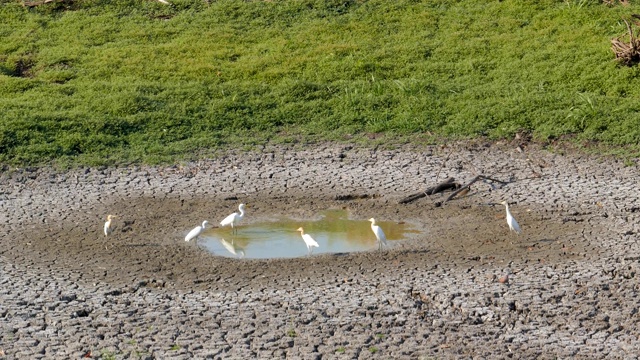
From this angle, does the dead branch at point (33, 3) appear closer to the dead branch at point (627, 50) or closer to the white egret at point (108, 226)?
the white egret at point (108, 226)

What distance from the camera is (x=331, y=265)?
9141 millimetres

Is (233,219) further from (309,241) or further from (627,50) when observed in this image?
(627,50)

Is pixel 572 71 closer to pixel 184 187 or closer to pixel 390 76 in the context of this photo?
pixel 390 76

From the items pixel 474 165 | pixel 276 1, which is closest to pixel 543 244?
pixel 474 165

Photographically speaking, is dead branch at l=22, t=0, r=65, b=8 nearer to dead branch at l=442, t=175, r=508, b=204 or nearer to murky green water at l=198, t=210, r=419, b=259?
murky green water at l=198, t=210, r=419, b=259

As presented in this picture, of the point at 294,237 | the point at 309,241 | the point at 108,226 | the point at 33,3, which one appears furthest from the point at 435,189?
the point at 33,3

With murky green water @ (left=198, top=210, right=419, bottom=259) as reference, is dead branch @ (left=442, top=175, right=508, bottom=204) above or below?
below

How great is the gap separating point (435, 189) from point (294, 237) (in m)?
1.82

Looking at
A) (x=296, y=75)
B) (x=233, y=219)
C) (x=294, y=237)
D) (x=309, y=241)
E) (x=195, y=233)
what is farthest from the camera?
(x=296, y=75)

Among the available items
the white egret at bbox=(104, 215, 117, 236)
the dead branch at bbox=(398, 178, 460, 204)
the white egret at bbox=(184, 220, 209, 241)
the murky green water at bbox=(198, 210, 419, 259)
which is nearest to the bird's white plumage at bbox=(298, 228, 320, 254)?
the murky green water at bbox=(198, 210, 419, 259)

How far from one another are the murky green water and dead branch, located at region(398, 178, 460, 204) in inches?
23.7

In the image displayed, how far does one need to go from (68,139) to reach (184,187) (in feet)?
6.82

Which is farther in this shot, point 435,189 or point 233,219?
point 435,189

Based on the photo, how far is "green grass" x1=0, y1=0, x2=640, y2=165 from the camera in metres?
12.9
